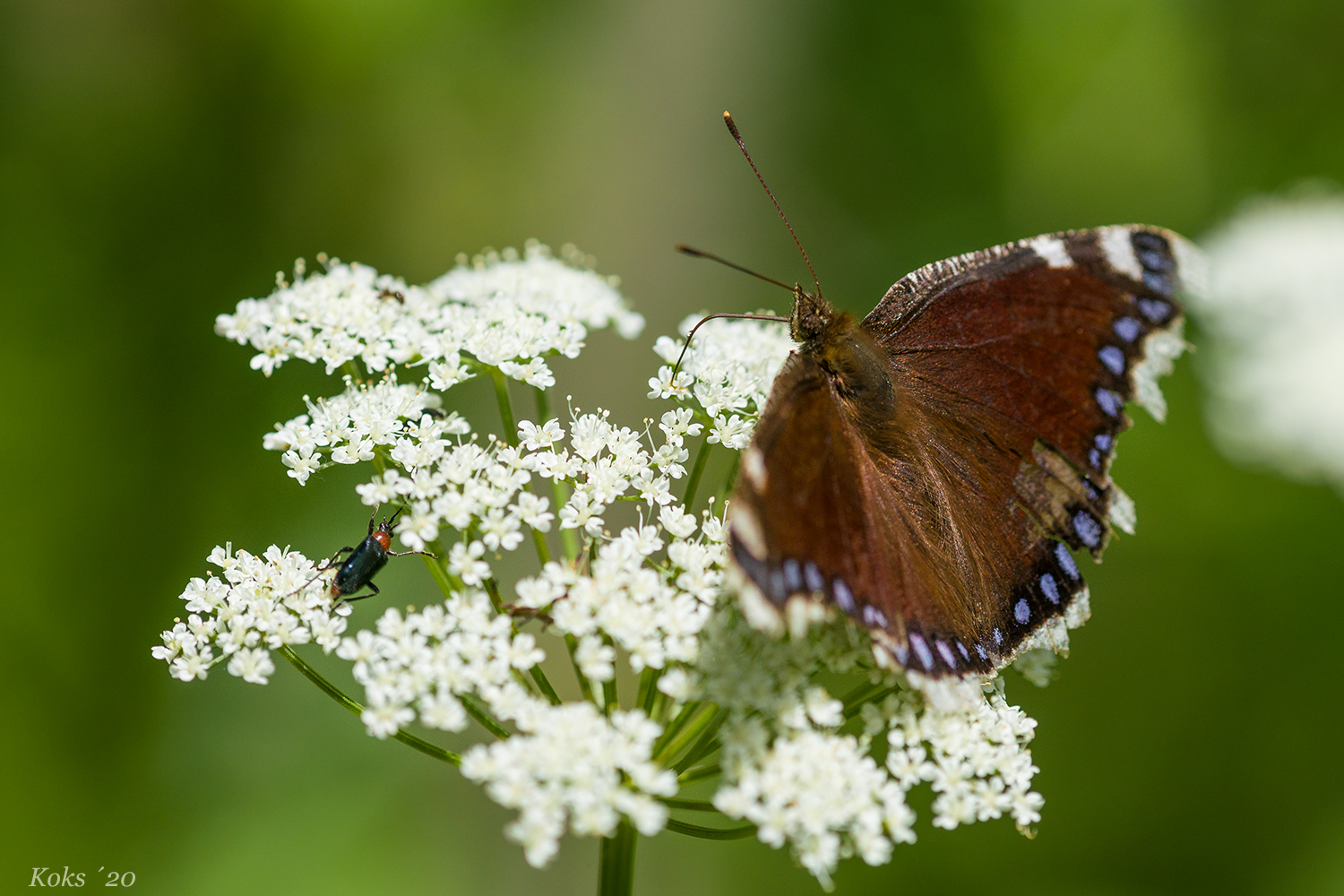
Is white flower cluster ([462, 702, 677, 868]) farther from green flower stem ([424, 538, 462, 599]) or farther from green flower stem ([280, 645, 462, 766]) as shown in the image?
green flower stem ([424, 538, 462, 599])

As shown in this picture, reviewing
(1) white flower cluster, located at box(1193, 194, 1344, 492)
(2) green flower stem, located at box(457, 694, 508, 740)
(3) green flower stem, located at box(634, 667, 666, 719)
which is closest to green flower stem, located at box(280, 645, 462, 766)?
(2) green flower stem, located at box(457, 694, 508, 740)

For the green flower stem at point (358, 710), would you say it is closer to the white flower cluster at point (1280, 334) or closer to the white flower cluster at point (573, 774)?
the white flower cluster at point (573, 774)

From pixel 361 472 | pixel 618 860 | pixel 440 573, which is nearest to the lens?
pixel 618 860

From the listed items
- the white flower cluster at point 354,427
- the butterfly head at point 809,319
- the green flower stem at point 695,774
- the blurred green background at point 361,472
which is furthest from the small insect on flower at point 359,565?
the blurred green background at point 361,472

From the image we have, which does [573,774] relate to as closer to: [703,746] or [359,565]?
[703,746]

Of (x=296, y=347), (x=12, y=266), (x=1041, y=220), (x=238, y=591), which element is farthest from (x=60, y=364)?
(x=1041, y=220)

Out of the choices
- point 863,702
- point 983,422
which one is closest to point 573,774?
point 863,702

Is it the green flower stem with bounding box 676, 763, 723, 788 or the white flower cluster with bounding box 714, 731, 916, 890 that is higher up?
the green flower stem with bounding box 676, 763, 723, 788

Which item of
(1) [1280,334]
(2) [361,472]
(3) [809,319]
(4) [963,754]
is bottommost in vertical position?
(4) [963,754]
